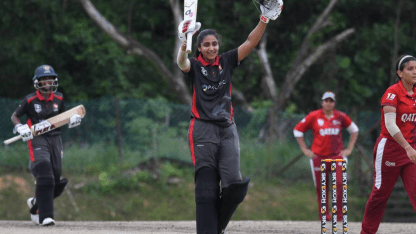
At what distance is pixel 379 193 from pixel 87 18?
49.9ft

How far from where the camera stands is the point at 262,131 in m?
16.8

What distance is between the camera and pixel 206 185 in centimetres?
637

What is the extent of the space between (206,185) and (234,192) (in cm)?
27

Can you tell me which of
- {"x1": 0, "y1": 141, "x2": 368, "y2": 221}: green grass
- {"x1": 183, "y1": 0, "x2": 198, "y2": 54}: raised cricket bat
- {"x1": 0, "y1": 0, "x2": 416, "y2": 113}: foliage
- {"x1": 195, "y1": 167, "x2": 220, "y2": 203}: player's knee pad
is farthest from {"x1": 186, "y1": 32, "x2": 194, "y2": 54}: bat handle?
{"x1": 0, "y1": 0, "x2": 416, "y2": 113}: foliage

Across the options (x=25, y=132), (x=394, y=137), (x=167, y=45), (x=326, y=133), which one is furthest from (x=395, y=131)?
(x=167, y=45)

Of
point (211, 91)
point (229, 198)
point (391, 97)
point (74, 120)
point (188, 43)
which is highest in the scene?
point (188, 43)

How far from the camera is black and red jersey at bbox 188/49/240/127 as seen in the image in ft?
21.4

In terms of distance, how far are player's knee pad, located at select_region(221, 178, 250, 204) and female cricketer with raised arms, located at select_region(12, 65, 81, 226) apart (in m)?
3.94

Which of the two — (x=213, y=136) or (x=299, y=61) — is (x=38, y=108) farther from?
(x=299, y=61)

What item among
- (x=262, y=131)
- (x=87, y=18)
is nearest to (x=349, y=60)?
(x=262, y=131)

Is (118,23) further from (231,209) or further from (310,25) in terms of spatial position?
(231,209)

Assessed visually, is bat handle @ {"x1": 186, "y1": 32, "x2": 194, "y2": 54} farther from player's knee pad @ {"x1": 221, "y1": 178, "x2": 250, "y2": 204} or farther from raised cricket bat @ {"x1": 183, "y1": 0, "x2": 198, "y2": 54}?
player's knee pad @ {"x1": 221, "y1": 178, "x2": 250, "y2": 204}

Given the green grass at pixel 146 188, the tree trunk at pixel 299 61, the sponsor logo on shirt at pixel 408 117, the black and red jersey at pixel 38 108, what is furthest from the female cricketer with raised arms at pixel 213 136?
the tree trunk at pixel 299 61

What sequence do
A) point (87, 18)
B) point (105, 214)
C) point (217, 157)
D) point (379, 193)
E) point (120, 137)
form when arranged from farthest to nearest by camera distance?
point (87, 18) → point (120, 137) → point (105, 214) → point (379, 193) → point (217, 157)
